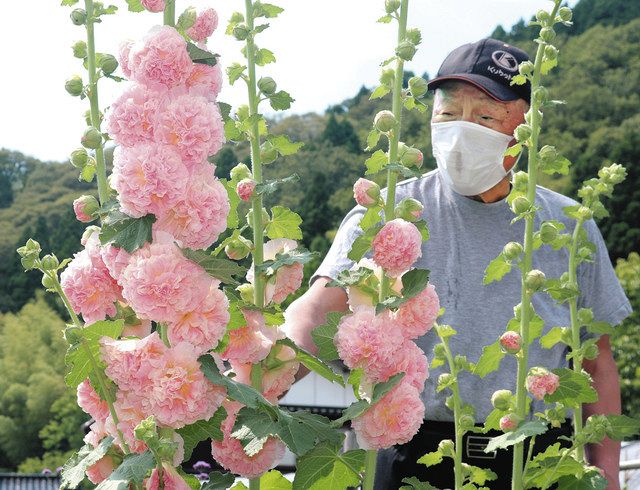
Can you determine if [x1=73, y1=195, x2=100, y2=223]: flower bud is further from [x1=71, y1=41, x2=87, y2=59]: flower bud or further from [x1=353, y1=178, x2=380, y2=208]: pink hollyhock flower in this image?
[x1=353, y1=178, x2=380, y2=208]: pink hollyhock flower

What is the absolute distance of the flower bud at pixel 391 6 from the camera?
70.6 inches

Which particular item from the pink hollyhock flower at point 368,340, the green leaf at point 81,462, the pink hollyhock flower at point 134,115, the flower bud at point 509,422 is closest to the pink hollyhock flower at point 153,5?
the pink hollyhock flower at point 134,115

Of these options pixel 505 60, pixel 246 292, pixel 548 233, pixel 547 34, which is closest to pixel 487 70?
pixel 505 60

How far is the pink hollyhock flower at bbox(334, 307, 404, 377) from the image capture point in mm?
1638

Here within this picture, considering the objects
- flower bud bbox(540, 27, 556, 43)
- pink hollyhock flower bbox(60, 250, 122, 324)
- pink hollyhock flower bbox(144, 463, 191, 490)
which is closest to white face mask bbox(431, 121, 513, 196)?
flower bud bbox(540, 27, 556, 43)

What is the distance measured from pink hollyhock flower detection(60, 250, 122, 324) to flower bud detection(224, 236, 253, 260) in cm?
21

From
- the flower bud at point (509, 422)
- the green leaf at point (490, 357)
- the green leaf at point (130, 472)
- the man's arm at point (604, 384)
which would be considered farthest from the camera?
the man's arm at point (604, 384)

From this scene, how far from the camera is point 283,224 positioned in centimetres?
185

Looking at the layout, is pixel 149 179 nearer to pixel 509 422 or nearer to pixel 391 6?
pixel 391 6

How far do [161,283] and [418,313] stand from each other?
1.47 feet

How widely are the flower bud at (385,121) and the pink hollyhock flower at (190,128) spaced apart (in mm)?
299

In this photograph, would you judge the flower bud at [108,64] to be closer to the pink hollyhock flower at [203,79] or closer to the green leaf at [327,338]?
the pink hollyhock flower at [203,79]

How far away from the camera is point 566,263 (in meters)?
3.07

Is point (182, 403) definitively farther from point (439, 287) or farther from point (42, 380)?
point (42, 380)
